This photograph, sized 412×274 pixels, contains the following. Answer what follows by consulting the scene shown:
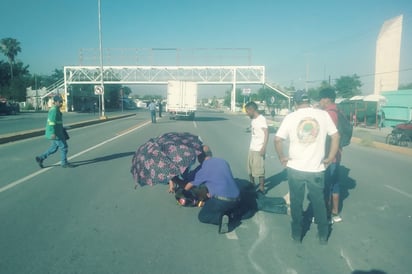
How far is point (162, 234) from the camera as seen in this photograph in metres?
4.90

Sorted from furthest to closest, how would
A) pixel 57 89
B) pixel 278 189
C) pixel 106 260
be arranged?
1. pixel 57 89
2. pixel 278 189
3. pixel 106 260

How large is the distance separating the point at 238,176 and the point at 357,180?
110 inches

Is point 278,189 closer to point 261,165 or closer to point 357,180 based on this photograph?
point 261,165

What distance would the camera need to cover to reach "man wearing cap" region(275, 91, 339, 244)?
4.46 metres

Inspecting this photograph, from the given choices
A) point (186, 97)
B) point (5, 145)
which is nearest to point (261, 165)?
point (5, 145)

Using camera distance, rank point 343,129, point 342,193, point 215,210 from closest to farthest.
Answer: point 215,210
point 343,129
point 342,193

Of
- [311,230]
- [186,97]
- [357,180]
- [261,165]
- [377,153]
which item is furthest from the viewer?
[186,97]

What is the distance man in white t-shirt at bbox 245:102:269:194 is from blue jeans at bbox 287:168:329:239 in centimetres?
230

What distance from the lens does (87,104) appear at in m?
66.4

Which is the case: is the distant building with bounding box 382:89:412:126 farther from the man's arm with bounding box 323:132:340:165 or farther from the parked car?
the parked car

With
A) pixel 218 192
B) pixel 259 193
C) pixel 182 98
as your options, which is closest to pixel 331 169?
pixel 259 193

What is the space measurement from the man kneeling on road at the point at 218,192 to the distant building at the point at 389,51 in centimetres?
3107

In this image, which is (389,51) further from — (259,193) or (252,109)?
(259,193)

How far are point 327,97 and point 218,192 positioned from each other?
2236 mm
